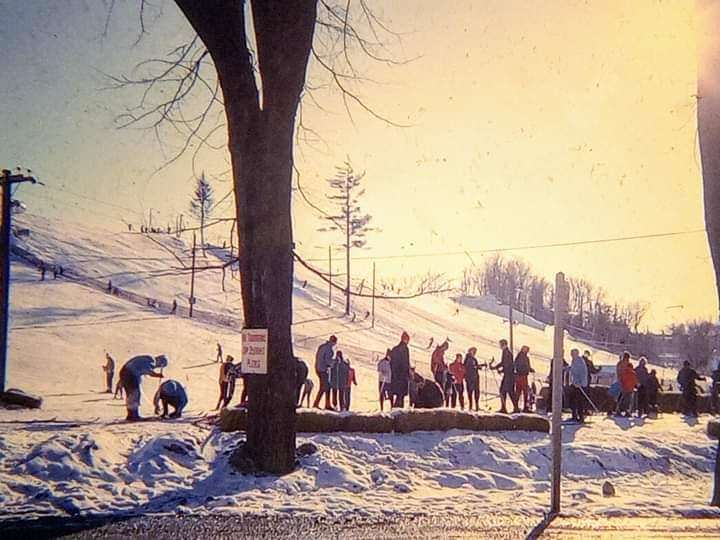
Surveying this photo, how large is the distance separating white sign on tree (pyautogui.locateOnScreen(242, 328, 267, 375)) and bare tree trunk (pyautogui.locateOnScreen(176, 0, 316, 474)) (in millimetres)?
85

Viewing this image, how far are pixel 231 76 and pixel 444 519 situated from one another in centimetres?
564

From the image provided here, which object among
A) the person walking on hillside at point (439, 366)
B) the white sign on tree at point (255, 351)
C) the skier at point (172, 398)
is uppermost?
the white sign on tree at point (255, 351)

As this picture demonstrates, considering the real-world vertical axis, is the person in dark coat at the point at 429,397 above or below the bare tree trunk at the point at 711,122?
below

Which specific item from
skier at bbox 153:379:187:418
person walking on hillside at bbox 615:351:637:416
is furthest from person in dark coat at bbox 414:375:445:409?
person walking on hillside at bbox 615:351:637:416

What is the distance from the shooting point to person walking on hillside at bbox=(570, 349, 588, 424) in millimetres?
16453

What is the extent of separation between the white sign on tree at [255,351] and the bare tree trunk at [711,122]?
5.55m

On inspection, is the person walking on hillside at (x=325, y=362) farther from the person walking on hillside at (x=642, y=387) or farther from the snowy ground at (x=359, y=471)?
the person walking on hillside at (x=642, y=387)

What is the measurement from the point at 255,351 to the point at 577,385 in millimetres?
10504

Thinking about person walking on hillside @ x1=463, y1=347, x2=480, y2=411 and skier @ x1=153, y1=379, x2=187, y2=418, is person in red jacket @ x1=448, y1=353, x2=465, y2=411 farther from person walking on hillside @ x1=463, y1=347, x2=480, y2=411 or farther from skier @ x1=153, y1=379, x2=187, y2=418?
skier @ x1=153, y1=379, x2=187, y2=418

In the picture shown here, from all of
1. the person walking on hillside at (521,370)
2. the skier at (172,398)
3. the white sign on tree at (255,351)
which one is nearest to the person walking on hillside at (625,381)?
the person walking on hillside at (521,370)

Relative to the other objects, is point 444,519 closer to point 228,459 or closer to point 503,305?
point 228,459

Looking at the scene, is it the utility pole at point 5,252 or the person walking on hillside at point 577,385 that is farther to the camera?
the utility pole at point 5,252

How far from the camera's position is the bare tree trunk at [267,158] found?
28.1 feet

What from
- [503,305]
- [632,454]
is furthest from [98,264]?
[632,454]
